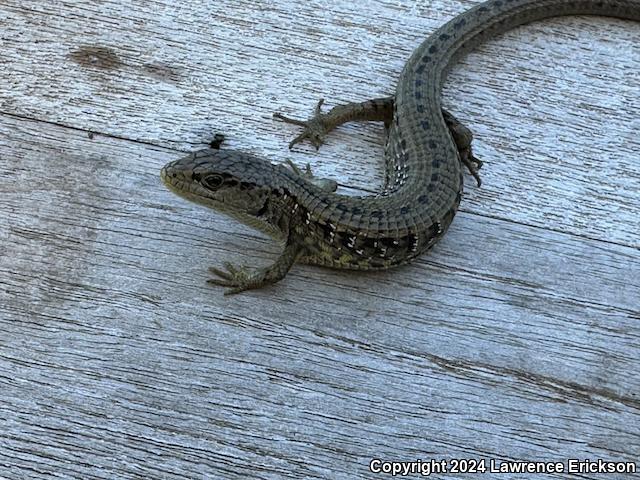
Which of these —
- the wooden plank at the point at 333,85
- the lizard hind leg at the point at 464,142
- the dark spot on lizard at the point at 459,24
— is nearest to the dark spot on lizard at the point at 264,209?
the wooden plank at the point at 333,85

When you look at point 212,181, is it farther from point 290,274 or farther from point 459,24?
point 459,24

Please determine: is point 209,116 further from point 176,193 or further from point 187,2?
point 187,2

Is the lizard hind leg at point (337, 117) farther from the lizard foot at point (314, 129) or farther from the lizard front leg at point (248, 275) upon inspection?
the lizard front leg at point (248, 275)

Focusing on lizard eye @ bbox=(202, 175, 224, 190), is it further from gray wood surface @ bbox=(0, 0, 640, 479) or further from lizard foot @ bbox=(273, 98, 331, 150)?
lizard foot @ bbox=(273, 98, 331, 150)

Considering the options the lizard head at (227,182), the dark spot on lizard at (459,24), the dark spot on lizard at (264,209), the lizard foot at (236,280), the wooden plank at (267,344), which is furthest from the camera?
the dark spot on lizard at (459,24)

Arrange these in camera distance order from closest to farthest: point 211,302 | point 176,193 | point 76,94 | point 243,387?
1. point 243,387
2. point 211,302
3. point 176,193
4. point 76,94

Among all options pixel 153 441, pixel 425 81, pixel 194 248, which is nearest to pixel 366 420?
pixel 153 441

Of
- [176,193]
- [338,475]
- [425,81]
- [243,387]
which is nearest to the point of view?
[338,475]
